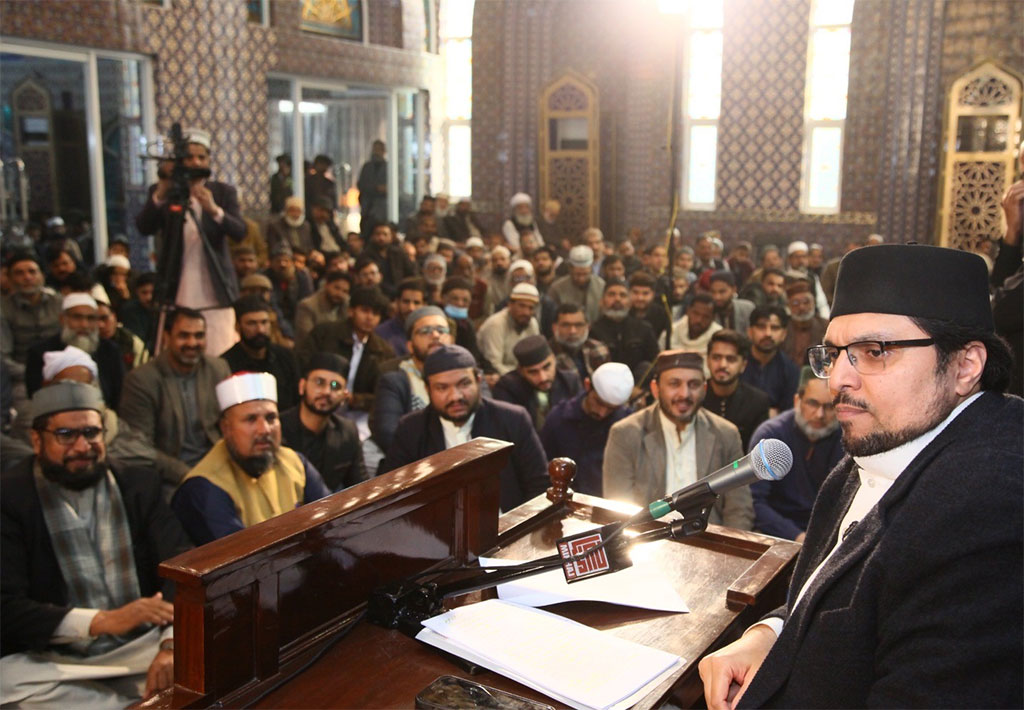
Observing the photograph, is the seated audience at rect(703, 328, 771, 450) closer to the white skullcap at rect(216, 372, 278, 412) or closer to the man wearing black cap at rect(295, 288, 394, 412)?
the man wearing black cap at rect(295, 288, 394, 412)

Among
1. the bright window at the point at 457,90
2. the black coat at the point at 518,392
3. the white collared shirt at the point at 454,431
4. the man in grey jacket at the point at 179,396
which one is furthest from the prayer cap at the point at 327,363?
the bright window at the point at 457,90

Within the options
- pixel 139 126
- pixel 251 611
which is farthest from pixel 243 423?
pixel 139 126

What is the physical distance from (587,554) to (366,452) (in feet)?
8.72

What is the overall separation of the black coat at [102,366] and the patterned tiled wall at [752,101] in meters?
7.47

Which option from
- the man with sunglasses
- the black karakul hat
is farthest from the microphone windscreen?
the man with sunglasses

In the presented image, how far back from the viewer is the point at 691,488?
1.38m

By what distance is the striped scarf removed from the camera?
2.54 m

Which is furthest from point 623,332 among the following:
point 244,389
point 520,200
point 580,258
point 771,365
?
point 520,200

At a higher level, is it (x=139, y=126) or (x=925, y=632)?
(x=139, y=126)

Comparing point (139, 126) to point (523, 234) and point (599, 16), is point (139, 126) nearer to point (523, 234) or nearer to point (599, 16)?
point (523, 234)

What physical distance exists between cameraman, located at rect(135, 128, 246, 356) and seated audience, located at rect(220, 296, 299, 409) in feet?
1.53

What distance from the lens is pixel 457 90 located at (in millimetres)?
12336

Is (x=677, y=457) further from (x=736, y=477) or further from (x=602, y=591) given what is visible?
(x=736, y=477)

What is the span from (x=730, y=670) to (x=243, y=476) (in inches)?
69.3
